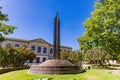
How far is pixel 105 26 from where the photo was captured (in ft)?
93.5

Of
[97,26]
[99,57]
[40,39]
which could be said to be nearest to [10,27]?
[97,26]

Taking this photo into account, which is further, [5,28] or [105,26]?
[105,26]

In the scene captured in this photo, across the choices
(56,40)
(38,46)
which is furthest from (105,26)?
(38,46)

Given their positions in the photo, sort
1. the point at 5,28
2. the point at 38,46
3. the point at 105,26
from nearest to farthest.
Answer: the point at 5,28 → the point at 105,26 → the point at 38,46

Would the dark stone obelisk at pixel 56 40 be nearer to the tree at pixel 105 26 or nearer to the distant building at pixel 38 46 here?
the tree at pixel 105 26

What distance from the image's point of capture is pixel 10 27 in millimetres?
19047

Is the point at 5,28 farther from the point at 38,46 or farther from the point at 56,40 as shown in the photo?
the point at 38,46

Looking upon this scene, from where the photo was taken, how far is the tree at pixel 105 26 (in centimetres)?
2773

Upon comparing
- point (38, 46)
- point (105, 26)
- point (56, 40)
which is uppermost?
point (38, 46)

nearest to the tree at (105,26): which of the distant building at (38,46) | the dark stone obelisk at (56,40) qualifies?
the dark stone obelisk at (56,40)

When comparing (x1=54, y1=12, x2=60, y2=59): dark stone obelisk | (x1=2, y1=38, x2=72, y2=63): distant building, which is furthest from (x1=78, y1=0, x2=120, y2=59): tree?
(x1=2, y1=38, x2=72, y2=63): distant building

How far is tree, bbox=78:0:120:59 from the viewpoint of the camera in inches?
1092

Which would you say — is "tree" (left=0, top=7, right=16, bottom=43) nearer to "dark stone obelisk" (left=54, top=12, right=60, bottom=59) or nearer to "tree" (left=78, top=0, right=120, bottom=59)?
"dark stone obelisk" (left=54, top=12, right=60, bottom=59)

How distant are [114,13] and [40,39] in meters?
41.8
